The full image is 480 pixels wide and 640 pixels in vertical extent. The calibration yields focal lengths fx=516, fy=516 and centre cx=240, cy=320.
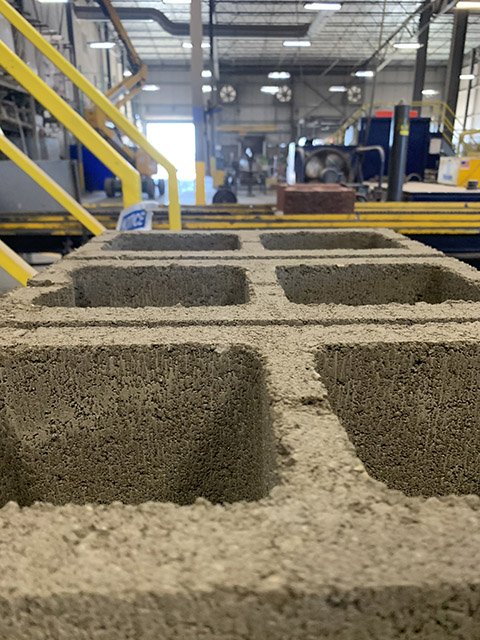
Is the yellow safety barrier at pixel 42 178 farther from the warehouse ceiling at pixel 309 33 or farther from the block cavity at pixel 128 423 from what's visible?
the warehouse ceiling at pixel 309 33

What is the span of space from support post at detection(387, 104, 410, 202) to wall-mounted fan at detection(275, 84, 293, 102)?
20.1 meters

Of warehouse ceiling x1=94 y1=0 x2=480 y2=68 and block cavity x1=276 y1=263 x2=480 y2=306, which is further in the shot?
warehouse ceiling x1=94 y1=0 x2=480 y2=68

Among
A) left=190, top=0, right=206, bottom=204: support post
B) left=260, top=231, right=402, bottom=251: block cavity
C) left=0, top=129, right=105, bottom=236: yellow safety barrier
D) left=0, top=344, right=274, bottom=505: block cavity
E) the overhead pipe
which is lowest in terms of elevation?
left=0, top=344, right=274, bottom=505: block cavity

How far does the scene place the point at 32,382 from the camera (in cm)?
166

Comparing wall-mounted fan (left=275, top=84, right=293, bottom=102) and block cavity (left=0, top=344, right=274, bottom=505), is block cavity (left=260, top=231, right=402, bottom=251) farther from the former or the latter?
wall-mounted fan (left=275, top=84, right=293, bottom=102)

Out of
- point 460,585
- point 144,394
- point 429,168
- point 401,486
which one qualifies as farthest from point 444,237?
point 429,168

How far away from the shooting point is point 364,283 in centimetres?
278

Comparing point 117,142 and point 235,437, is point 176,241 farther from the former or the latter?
point 117,142

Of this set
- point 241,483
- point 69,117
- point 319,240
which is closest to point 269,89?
point 69,117

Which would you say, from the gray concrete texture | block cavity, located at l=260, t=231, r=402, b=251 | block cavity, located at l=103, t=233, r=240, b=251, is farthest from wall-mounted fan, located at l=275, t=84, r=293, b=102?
the gray concrete texture

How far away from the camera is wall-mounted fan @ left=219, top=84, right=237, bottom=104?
25266 millimetres

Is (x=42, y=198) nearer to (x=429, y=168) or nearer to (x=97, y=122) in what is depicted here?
(x=97, y=122)

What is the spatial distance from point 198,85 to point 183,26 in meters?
5.59

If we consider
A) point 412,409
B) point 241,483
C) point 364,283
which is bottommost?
point 241,483
